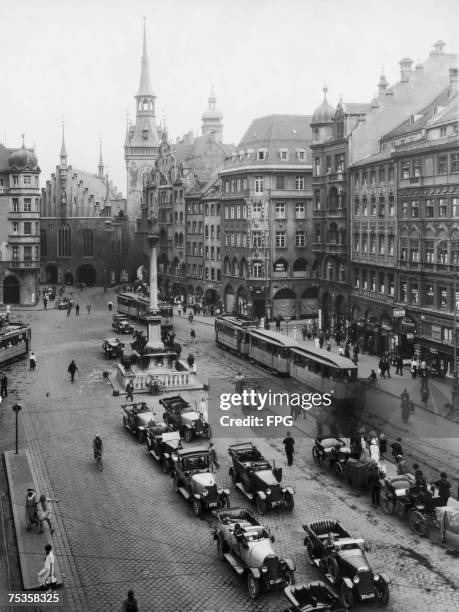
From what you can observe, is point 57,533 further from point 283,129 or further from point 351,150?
point 283,129

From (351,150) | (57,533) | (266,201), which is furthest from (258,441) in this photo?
(266,201)

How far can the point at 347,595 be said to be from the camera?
2241 cm

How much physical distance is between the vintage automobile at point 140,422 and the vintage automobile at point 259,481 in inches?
237

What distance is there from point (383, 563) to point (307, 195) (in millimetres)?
66565

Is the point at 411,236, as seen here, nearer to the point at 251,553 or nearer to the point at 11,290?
the point at 251,553

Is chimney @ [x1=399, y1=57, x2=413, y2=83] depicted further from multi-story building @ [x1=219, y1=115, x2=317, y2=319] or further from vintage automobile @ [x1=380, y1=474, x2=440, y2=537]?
vintage automobile @ [x1=380, y1=474, x2=440, y2=537]

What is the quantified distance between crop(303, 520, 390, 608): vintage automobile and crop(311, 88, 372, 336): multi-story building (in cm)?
4841

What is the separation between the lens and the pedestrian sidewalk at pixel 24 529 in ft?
79.8

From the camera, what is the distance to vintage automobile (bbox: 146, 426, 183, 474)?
35.0m

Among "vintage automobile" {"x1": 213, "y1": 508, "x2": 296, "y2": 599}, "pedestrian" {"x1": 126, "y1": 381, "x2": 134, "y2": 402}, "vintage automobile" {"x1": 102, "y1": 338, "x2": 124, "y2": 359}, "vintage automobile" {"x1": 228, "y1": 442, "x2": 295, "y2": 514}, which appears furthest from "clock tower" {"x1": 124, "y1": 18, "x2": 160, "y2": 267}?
"vintage automobile" {"x1": 213, "y1": 508, "x2": 296, "y2": 599}

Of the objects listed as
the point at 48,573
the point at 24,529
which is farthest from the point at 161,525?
the point at 48,573

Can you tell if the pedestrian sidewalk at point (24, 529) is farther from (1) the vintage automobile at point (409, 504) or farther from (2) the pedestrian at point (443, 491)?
(2) the pedestrian at point (443, 491)

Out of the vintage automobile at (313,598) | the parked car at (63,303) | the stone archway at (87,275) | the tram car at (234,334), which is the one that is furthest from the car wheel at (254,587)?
the stone archway at (87,275)

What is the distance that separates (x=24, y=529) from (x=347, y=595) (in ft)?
39.0
